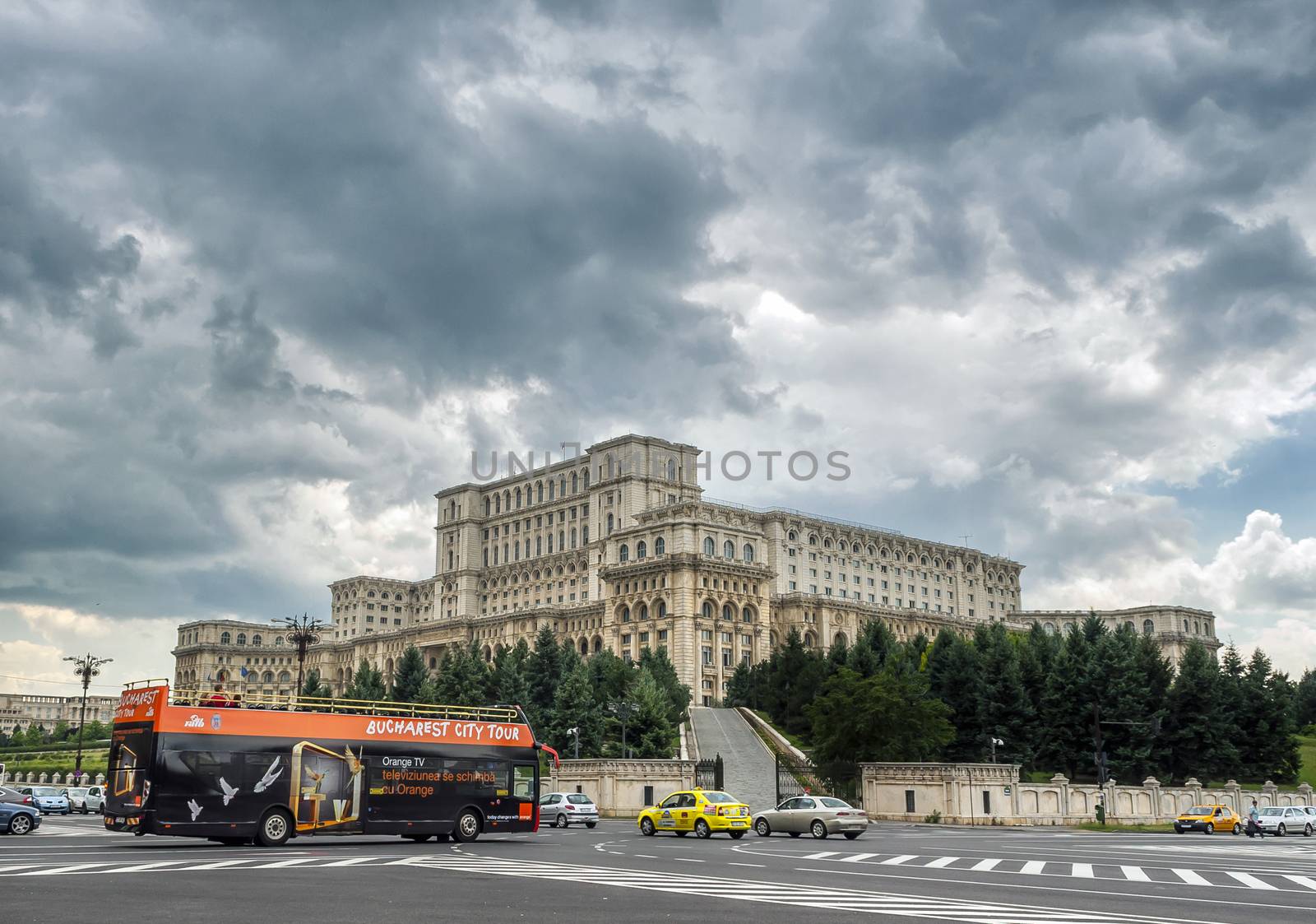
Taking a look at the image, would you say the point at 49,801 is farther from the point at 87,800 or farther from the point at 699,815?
the point at 699,815

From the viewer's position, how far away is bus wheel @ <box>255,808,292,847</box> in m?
31.3

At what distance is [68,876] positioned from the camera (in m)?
21.9

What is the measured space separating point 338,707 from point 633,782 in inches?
1115

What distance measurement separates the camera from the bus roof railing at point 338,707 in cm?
3180

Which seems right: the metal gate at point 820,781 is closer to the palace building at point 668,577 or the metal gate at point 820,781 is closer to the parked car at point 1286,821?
the parked car at point 1286,821

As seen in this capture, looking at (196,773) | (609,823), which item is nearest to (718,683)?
(609,823)

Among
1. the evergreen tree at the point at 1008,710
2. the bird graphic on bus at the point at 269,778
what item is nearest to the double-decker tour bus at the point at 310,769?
the bird graphic on bus at the point at 269,778

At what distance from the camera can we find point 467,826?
35125mm

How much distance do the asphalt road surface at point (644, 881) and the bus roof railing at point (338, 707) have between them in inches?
145

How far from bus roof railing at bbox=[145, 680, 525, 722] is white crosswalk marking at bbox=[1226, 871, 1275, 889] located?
61.2 ft

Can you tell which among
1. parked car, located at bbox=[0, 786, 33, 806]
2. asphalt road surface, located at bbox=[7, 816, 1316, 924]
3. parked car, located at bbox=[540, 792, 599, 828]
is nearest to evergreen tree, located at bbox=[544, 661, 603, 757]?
parked car, located at bbox=[540, 792, 599, 828]

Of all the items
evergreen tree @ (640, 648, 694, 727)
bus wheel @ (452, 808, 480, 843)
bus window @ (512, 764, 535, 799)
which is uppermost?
evergreen tree @ (640, 648, 694, 727)

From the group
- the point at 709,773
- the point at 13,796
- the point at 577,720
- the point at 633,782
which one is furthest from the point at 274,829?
the point at 577,720

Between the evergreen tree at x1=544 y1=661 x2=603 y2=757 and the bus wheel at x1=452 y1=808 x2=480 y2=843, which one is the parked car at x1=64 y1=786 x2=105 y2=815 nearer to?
the evergreen tree at x1=544 y1=661 x2=603 y2=757
